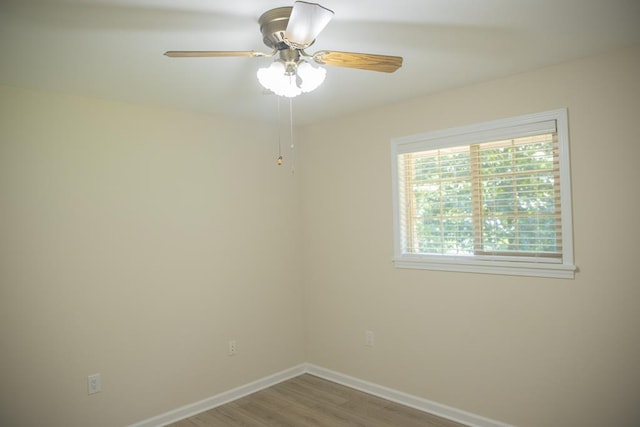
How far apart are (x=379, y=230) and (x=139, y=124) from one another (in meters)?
2.05

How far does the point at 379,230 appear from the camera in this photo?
3674 millimetres

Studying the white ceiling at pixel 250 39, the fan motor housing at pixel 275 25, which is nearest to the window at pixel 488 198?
the white ceiling at pixel 250 39

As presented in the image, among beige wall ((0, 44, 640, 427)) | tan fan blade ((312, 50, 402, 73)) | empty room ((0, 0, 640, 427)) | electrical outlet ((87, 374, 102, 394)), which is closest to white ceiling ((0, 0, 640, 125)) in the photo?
empty room ((0, 0, 640, 427))

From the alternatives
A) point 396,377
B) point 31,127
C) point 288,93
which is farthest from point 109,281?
point 396,377

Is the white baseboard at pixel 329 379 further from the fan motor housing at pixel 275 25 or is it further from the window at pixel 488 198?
the fan motor housing at pixel 275 25

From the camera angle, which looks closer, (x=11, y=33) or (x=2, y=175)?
(x=11, y=33)

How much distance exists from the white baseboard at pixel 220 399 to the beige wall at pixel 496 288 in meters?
0.29

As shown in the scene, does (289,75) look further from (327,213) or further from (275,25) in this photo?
(327,213)

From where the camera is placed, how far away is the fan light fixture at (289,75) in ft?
6.19

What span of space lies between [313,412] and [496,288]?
1674mm

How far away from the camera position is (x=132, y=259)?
3174 millimetres

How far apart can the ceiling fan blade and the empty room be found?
0.01 m

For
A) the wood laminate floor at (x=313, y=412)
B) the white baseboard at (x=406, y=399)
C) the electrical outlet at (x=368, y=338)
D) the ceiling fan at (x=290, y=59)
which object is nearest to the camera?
the ceiling fan at (x=290, y=59)

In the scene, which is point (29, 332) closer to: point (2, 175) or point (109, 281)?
point (109, 281)
